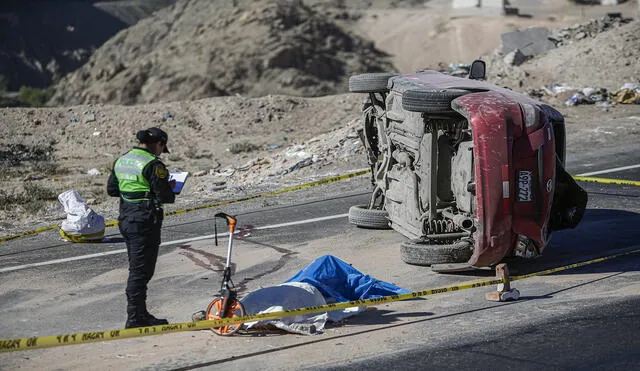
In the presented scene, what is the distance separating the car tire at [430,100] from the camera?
9.43 m

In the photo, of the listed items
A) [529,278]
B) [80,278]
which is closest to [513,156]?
[529,278]

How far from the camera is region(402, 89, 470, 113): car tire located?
371 inches

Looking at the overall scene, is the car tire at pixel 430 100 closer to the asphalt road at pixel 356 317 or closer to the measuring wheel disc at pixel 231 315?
the asphalt road at pixel 356 317

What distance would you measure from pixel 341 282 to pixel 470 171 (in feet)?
5.60

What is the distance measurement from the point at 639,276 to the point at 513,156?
187 centimetres

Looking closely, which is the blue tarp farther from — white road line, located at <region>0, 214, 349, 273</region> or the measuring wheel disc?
white road line, located at <region>0, 214, 349, 273</region>

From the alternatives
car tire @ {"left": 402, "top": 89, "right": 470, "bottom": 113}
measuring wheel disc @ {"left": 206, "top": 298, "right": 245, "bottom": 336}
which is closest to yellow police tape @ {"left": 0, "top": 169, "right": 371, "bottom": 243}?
car tire @ {"left": 402, "top": 89, "right": 470, "bottom": 113}

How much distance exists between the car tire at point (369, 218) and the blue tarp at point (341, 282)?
2448mm

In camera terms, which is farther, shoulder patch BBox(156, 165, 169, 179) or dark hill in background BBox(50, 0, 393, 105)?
dark hill in background BBox(50, 0, 393, 105)

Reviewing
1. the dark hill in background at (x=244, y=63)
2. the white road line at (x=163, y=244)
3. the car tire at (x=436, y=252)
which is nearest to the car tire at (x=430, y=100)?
the car tire at (x=436, y=252)

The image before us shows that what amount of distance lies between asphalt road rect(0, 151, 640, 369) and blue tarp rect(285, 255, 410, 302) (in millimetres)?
290

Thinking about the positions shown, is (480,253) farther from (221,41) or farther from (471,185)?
(221,41)

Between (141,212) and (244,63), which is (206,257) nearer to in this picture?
(141,212)

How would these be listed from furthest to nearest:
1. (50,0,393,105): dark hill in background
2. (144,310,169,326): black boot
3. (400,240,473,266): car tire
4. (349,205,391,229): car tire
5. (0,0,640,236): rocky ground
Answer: (50,0,393,105): dark hill in background
(0,0,640,236): rocky ground
(349,205,391,229): car tire
(400,240,473,266): car tire
(144,310,169,326): black boot
